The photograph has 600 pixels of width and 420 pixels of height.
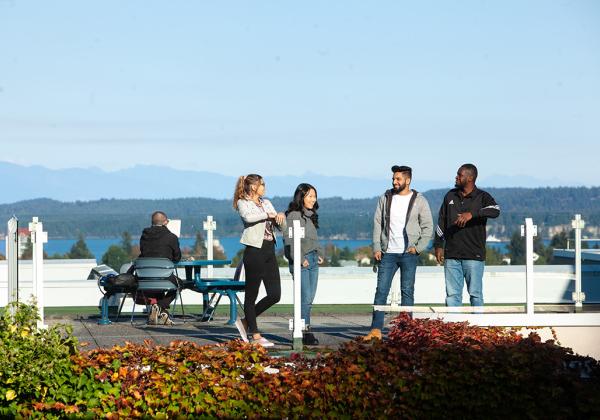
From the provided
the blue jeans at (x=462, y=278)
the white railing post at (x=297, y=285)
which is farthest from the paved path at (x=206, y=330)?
the blue jeans at (x=462, y=278)

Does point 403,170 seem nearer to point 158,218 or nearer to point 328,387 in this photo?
point 158,218

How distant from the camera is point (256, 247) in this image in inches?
457

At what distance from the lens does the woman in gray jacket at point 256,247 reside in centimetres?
1158

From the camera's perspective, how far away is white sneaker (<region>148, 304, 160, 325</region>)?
14133 millimetres

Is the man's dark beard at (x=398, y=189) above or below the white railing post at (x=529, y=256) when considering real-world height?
above

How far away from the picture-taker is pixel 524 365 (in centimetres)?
756

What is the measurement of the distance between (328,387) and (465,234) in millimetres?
4854

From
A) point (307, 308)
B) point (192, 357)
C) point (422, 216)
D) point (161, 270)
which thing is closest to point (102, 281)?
point (161, 270)

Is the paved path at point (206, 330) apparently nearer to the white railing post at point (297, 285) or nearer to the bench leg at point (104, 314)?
the bench leg at point (104, 314)

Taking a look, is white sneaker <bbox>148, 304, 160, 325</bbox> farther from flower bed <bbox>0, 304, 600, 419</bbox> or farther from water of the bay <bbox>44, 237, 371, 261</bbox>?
water of the bay <bbox>44, 237, 371, 261</bbox>

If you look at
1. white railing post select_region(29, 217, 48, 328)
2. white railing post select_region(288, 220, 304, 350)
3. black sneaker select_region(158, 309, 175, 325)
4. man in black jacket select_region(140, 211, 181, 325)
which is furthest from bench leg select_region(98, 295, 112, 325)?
white railing post select_region(288, 220, 304, 350)

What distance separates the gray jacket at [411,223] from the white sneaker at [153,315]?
3219 millimetres

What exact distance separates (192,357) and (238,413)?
544mm

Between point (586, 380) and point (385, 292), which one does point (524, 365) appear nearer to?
A: point (586, 380)
